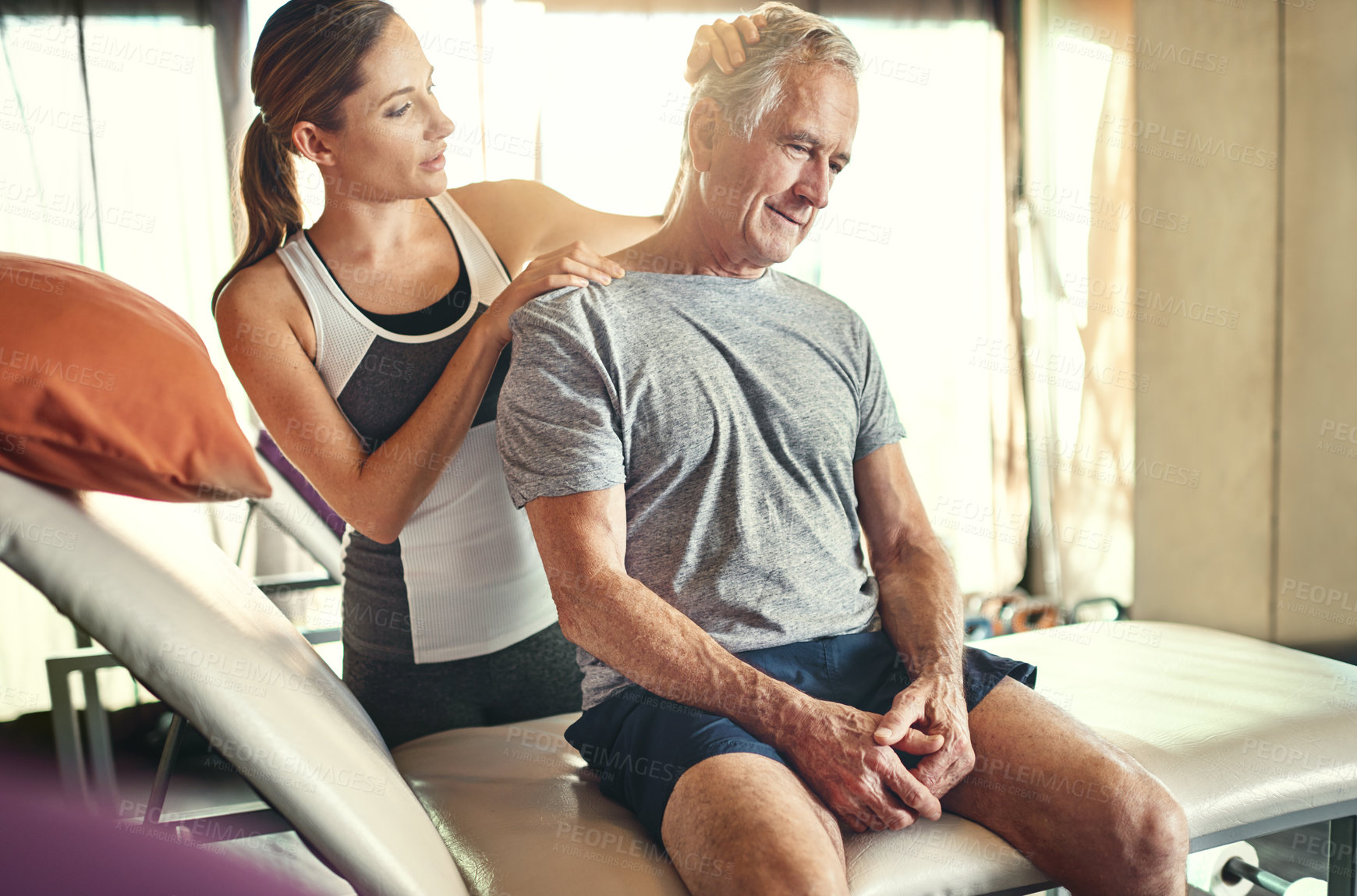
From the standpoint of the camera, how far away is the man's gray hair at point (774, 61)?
1296 mm

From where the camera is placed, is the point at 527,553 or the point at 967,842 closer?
the point at 967,842

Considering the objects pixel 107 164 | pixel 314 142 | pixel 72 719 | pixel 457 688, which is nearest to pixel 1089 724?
pixel 457 688

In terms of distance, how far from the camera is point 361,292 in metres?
1.33

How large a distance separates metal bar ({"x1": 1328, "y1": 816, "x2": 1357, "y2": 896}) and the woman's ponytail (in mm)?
1746

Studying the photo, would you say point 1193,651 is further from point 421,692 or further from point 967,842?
point 421,692

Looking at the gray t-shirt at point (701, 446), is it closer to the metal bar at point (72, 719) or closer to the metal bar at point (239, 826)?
the metal bar at point (239, 826)

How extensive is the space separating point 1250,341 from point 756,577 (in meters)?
1.31

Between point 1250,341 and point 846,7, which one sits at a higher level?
point 846,7

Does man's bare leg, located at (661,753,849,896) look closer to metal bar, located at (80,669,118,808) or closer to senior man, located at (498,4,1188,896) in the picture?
senior man, located at (498,4,1188,896)

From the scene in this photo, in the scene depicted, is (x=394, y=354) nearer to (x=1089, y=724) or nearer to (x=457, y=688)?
(x=457, y=688)

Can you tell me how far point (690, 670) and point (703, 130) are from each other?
81 centimetres

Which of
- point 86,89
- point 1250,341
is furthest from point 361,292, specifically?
point 86,89


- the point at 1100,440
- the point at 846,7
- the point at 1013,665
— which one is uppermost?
the point at 846,7

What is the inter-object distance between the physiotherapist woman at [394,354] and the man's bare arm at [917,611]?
517 mm
